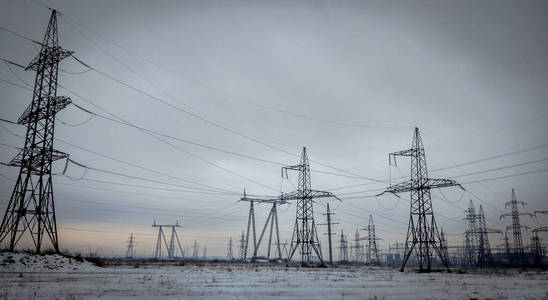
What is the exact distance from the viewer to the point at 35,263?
27.8m

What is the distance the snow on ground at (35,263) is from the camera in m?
26.1

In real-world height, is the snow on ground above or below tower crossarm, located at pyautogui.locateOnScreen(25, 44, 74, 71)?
below

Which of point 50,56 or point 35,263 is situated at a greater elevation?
point 50,56

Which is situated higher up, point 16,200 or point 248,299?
point 16,200

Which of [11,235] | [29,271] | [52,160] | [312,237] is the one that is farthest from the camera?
[312,237]

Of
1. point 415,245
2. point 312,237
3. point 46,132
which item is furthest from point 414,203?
point 46,132

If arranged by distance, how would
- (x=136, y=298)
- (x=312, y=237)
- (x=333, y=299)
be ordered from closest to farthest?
(x=136, y=298)
(x=333, y=299)
(x=312, y=237)

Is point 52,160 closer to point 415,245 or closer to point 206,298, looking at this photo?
point 206,298

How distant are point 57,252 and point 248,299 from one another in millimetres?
25202

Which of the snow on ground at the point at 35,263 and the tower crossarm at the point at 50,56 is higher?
the tower crossarm at the point at 50,56

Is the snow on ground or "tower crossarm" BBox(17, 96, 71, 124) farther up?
"tower crossarm" BBox(17, 96, 71, 124)

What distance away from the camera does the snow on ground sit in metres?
26.1

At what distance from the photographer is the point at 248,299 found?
13.4 meters

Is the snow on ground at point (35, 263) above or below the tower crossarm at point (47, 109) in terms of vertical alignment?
below
